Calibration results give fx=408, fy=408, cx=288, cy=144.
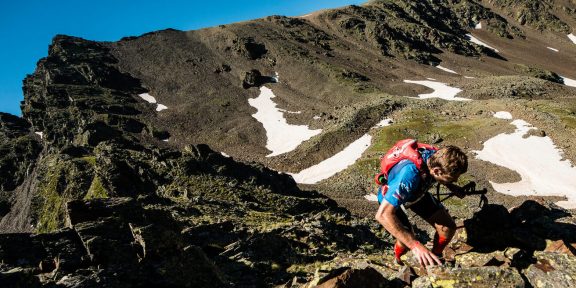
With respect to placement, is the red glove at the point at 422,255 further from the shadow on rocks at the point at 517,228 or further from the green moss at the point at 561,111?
the green moss at the point at 561,111

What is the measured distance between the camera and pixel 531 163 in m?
55.1

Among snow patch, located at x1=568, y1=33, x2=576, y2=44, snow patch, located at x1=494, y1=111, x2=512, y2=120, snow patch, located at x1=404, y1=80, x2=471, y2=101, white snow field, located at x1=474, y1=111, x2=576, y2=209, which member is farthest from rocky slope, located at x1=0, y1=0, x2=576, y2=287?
snow patch, located at x1=404, y1=80, x2=471, y2=101

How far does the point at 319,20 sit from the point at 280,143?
339ft

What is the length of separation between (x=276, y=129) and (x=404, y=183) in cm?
9344

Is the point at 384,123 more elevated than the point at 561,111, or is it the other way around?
the point at 384,123

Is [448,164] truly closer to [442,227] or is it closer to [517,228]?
[442,227]

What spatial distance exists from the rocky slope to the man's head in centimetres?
204

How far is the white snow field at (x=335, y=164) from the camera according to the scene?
229 feet

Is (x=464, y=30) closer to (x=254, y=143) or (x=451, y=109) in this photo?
(x=451, y=109)

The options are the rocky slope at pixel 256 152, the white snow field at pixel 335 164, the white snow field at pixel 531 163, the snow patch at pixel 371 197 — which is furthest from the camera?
the white snow field at pixel 335 164

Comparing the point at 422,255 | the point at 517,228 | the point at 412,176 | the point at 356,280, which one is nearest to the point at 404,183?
the point at 412,176

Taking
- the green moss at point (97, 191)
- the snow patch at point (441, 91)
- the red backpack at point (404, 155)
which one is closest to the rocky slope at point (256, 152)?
the green moss at point (97, 191)

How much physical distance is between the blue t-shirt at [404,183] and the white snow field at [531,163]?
146ft

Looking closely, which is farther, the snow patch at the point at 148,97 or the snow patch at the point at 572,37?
the snow patch at the point at 572,37
